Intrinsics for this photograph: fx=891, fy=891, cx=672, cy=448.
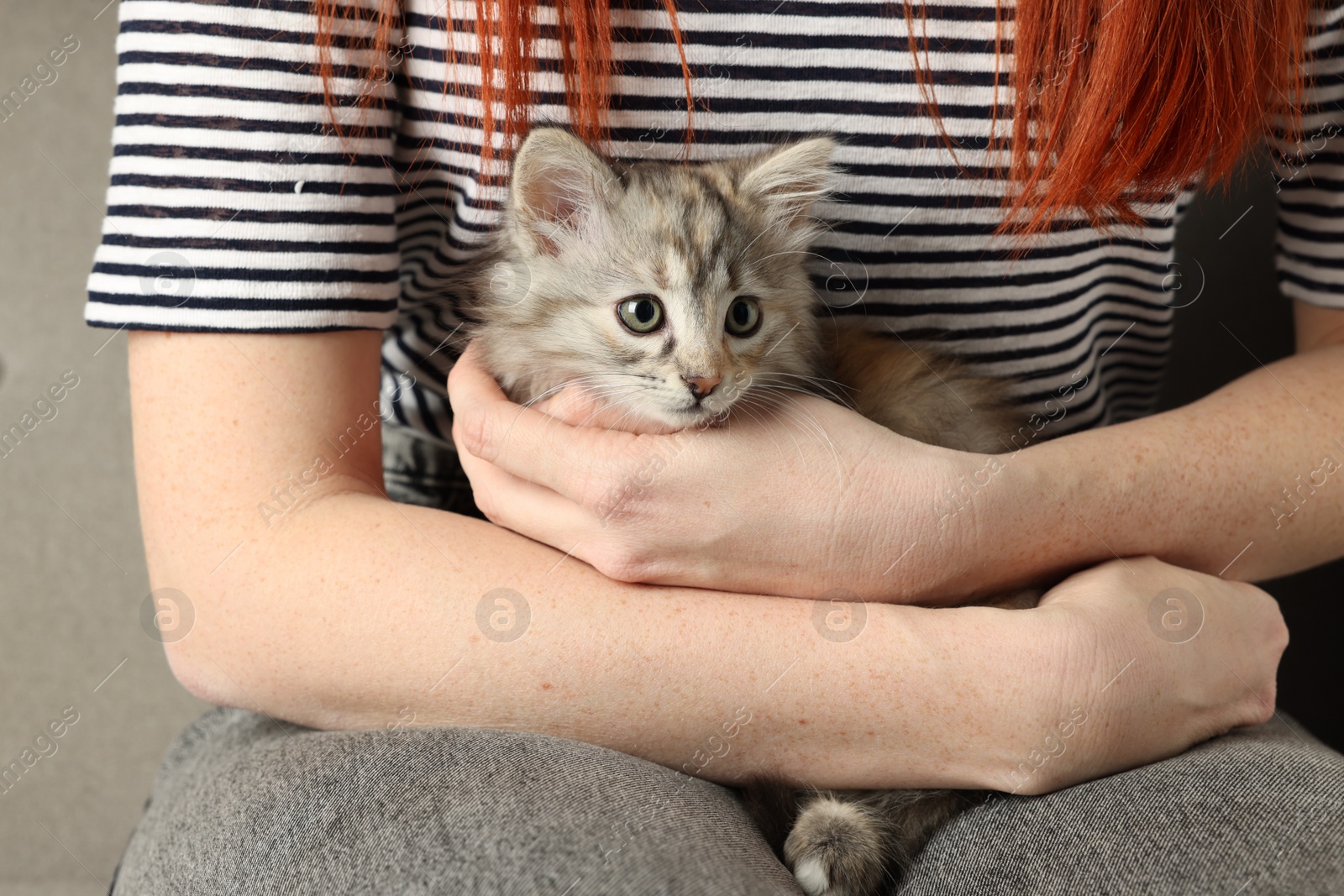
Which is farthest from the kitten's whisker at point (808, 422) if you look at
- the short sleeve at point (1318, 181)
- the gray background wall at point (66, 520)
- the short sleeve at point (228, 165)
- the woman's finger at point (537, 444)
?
the gray background wall at point (66, 520)

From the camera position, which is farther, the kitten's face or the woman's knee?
the kitten's face

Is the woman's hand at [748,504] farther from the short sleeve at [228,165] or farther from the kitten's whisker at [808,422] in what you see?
the short sleeve at [228,165]

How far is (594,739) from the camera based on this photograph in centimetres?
103

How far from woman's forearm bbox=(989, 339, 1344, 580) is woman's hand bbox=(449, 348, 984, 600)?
0.35 feet

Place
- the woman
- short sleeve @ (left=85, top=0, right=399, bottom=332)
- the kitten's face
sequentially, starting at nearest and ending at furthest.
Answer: the woman, short sleeve @ (left=85, top=0, right=399, bottom=332), the kitten's face

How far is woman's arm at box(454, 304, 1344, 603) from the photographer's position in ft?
3.49

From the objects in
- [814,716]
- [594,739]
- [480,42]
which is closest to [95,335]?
[480,42]

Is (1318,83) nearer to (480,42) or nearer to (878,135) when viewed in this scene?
(878,135)

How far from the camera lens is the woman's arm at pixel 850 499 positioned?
1.06m

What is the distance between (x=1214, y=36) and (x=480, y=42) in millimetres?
888

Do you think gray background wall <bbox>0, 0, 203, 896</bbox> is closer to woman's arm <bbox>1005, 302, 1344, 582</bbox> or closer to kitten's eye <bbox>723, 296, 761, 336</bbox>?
kitten's eye <bbox>723, 296, 761, 336</bbox>

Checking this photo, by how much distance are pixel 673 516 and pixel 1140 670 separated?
1.82 feet

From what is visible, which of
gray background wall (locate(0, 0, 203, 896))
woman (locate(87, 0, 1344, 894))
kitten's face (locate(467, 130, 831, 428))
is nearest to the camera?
woman (locate(87, 0, 1344, 894))

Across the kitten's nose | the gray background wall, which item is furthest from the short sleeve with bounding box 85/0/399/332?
the gray background wall
